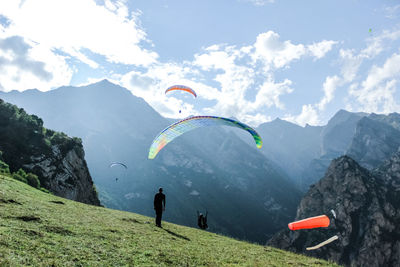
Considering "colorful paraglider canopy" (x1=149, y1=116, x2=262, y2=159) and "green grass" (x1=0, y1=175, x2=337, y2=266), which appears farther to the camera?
"colorful paraglider canopy" (x1=149, y1=116, x2=262, y2=159)

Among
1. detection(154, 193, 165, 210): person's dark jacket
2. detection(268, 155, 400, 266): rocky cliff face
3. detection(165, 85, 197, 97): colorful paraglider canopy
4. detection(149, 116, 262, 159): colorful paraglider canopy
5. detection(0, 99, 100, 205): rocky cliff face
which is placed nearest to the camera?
detection(154, 193, 165, 210): person's dark jacket

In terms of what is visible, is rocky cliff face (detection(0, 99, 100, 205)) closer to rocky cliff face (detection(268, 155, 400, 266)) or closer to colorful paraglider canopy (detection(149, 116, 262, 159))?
colorful paraglider canopy (detection(149, 116, 262, 159))

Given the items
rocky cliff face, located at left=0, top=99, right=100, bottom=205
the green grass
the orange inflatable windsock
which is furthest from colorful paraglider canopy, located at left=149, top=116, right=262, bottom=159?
rocky cliff face, located at left=0, top=99, right=100, bottom=205

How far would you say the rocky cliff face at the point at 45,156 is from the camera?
4484cm

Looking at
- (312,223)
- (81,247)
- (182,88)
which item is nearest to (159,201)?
(81,247)

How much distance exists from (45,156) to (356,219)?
465ft

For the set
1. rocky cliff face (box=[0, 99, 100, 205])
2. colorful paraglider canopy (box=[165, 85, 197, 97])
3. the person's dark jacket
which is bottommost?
the person's dark jacket

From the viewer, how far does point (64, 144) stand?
58.4 metres

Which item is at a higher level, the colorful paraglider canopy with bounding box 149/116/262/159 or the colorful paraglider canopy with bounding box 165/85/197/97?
the colorful paraglider canopy with bounding box 165/85/197/97

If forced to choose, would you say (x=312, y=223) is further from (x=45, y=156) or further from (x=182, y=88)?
(x=45, y=156)

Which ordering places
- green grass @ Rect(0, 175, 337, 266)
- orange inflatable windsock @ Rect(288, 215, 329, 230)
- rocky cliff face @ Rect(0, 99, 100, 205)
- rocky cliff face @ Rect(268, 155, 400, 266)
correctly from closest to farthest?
green grass @ Rect(0, 175, 337, 266)
orange inflatable windsock @ Rect(288, 215, 329, 230)
rocky cliff face @ Rect(0, 99, 100, 205)
rocky cliff face @ Rect(268, 155, 400, 266)

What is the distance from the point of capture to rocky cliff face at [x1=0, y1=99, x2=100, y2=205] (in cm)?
4484

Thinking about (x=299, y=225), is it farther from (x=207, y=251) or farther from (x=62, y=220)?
Answer: (x=62, y=220)

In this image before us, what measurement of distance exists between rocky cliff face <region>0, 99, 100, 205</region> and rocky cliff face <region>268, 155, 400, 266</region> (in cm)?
10741
